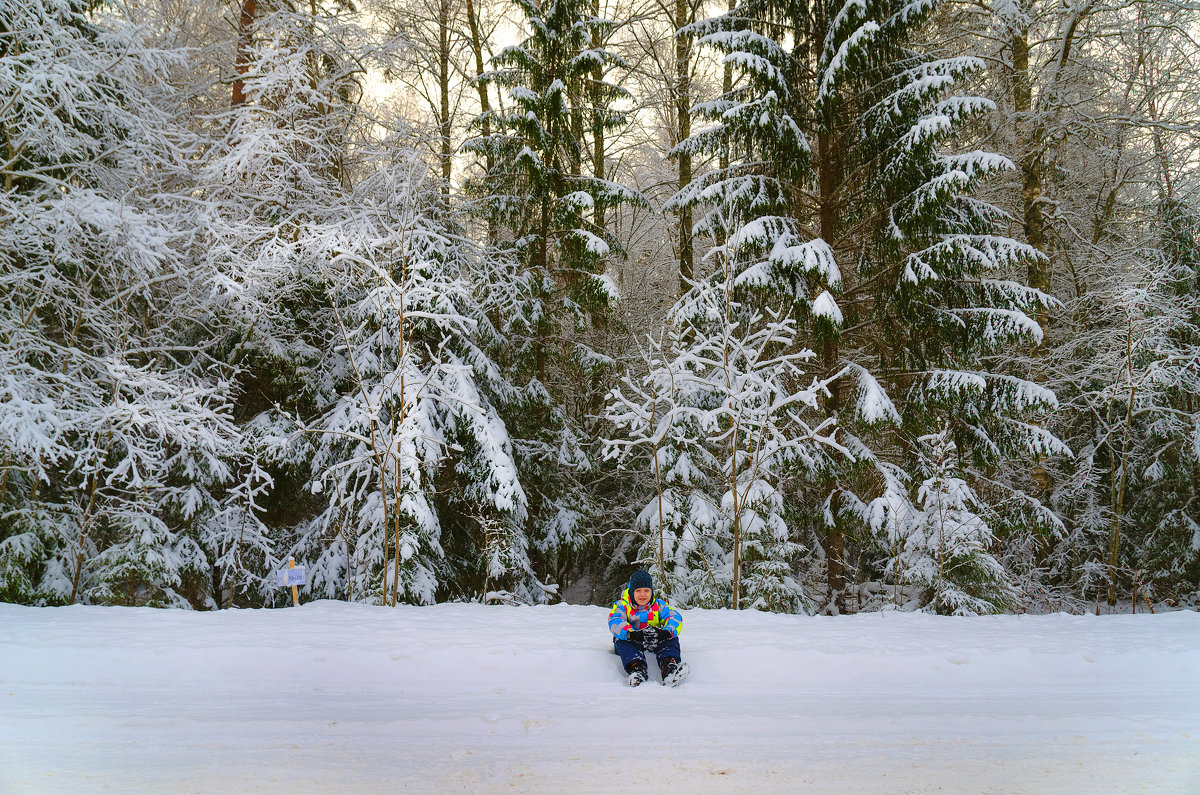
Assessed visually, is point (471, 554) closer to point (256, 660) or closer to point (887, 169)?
point (256, 660)

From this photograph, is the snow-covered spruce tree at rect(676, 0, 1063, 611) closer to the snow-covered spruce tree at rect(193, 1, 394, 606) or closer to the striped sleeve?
the striped sleeve

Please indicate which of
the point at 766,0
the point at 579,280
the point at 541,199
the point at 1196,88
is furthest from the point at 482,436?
the point at 1196,88

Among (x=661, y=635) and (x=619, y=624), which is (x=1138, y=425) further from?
(x=619, y=624)

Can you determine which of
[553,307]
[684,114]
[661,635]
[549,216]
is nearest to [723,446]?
[553,307]

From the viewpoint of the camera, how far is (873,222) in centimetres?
940

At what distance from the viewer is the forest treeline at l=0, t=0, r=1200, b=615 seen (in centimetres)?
738

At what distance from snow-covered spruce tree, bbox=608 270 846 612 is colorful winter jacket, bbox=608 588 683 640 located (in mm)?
2457

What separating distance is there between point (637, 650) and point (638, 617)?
0.24m

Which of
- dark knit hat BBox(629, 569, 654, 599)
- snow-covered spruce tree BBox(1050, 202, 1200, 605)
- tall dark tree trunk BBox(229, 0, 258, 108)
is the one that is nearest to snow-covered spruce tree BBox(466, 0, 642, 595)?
tall dark tree trunk BBox(229, 0, 258, 108)

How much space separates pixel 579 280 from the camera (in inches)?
416

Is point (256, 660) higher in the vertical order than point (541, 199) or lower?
lower

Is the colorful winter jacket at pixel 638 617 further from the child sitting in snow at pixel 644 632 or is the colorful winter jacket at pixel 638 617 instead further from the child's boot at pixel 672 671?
the child's boot at pixel 672 671

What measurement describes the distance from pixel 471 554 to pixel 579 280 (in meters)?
5.34

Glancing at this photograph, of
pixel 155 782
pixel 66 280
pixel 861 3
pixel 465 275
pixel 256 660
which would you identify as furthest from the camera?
pixel 465 275
